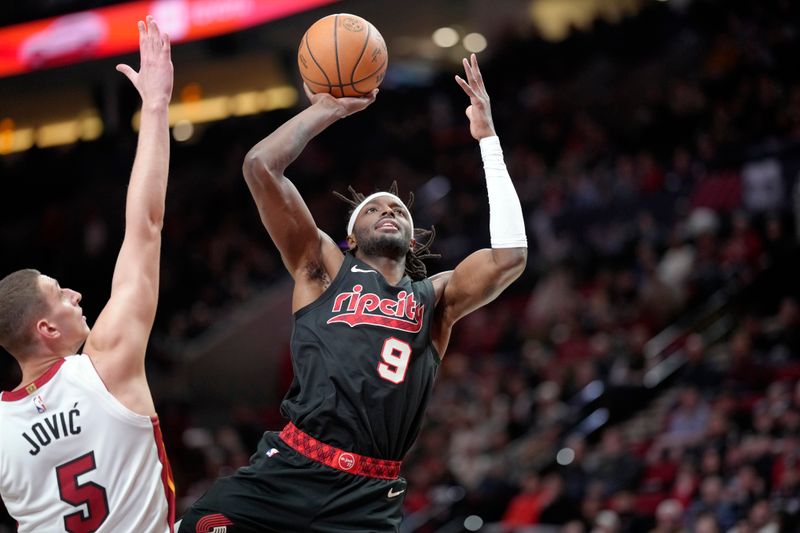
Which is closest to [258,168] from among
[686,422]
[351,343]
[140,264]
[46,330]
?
[351,343]

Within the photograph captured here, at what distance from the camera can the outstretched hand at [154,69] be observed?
12.2ft

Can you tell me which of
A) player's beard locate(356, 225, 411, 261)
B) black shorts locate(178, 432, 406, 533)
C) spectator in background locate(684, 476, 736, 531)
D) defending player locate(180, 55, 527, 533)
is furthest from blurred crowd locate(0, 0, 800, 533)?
black shorts locate(178, 432, 406, 533)

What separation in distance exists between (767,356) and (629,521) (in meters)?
3.12

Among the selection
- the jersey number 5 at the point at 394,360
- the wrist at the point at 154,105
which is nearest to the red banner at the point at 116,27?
the jersey number 5 at the point at 394,360

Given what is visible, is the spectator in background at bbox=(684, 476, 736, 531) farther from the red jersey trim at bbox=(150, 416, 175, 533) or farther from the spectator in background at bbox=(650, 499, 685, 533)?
the red jersey trim at bbox=(150, 416, 175, 533)

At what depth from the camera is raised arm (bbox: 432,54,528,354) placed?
5113 millimetres

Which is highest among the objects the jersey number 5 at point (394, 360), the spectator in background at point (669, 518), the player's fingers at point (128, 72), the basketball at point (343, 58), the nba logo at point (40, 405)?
the player's fingers at point (128, 72)

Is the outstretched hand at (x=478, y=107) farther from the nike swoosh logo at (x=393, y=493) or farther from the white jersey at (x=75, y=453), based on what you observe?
the white jersey at (x=75, y=453)

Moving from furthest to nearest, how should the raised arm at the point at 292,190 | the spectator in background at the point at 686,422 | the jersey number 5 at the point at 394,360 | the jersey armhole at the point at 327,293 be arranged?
the spectator in background at the point at 686,422, the jersey armhole at the point at 327,293, the raised arm at the point at 292,190, the jersey number 5 at the point at 394,360

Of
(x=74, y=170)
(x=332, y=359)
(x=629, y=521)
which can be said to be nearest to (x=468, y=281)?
(x=332, y=359)

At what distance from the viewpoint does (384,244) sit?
205 inches

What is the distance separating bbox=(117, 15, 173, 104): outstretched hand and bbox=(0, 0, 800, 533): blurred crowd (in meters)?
7.45

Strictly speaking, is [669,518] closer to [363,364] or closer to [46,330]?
[363,364]

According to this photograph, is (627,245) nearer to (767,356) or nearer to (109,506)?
(767,356)
